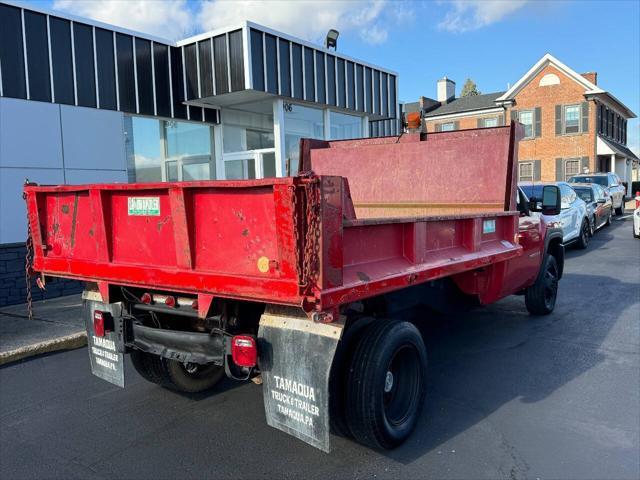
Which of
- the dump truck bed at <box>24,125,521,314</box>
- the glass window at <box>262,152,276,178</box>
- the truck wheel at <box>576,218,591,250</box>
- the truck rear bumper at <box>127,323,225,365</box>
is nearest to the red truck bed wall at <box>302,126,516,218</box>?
the dump truck bed at <box>24,125,521,314</box>

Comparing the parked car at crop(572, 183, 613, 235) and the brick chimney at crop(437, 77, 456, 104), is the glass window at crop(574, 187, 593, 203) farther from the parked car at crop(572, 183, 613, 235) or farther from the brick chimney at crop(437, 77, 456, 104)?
the brick chimney at crop(437, 77, 456, 104)

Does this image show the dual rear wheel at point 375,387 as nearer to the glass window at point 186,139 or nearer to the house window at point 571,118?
the glass window at point 186,139

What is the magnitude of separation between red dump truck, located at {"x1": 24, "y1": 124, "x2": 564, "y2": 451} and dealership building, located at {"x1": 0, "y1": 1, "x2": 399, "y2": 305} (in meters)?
2.83

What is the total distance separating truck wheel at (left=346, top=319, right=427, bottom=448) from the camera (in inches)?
130

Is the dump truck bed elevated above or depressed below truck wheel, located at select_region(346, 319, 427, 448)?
above

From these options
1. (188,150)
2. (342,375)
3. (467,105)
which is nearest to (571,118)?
(467,105)

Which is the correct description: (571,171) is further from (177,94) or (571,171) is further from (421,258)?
(421,258)

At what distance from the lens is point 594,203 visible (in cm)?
1569

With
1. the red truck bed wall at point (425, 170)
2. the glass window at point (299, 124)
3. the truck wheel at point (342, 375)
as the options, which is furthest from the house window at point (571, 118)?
the truck wheel at point (342, 375)

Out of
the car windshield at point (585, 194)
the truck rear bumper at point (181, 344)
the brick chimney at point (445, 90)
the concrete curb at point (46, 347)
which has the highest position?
the brick chimney at point (445, 90)

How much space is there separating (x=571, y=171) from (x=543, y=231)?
101 ft

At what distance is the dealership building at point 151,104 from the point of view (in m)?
8.50

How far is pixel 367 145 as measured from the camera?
611 cm

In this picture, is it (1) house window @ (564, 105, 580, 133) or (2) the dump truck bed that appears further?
(1) house window @ (564, 105, 580, 133)
